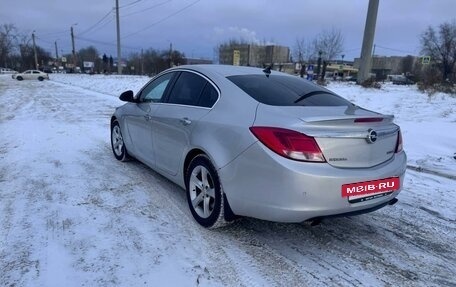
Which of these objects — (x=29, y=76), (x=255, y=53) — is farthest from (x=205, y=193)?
(x=255, y=53)

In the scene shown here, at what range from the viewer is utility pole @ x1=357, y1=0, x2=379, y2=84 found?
2805cm

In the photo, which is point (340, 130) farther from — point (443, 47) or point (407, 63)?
point (407, 63)

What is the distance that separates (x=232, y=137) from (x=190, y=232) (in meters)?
1.08

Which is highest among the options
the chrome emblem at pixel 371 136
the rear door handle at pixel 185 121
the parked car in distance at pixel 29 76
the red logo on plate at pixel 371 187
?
the chrome emblem at pixel 371 136

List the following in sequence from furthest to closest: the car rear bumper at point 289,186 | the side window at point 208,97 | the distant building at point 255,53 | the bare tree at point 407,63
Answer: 1. the bare tree at point 407,63
2. the distant building at point 255,53
3. the side window at point 208,97
4. the car rear bumper at point 289,186

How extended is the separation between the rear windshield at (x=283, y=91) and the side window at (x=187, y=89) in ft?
1.34

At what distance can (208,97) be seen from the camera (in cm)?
394

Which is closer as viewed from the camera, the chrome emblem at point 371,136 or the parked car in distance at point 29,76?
the chrome emblem at point 371,136

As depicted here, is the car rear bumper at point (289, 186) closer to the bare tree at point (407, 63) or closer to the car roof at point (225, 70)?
the car roof at point (225, 70)

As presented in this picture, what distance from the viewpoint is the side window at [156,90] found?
4.90 meters

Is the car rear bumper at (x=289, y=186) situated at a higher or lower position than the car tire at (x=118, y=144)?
higher

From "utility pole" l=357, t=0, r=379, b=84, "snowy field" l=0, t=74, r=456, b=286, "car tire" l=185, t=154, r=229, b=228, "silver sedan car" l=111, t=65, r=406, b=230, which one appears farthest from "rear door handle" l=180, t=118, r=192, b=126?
"utility pole" l=357, t=0, r=379, b=84

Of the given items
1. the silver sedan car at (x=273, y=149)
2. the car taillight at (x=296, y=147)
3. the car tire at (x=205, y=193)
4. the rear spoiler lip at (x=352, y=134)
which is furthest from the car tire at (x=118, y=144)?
the rear spoiler lip at (x=352, y=134)

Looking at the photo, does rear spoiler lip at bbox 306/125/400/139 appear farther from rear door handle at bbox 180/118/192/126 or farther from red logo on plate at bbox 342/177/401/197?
rear door handle at bbox 180/118/192/126
